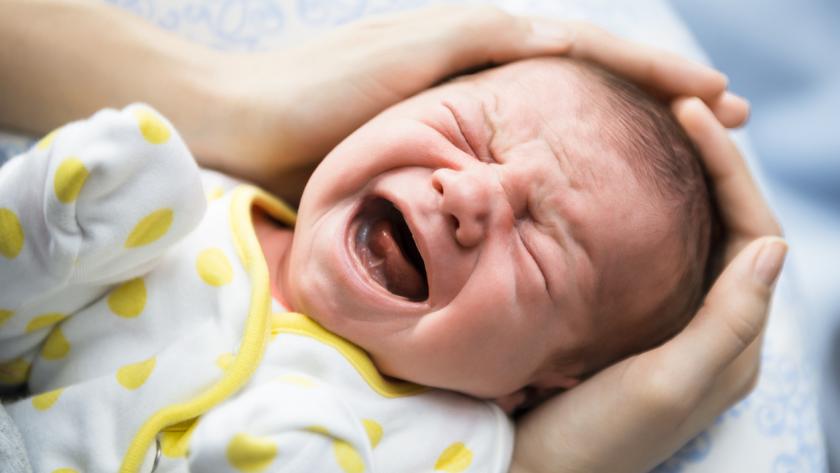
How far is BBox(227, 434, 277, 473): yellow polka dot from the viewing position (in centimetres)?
92

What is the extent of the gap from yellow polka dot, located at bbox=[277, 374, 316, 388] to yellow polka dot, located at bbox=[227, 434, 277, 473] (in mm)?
130

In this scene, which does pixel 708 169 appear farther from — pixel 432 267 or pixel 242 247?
Result: pixel 242 247

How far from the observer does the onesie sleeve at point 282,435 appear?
925 mm

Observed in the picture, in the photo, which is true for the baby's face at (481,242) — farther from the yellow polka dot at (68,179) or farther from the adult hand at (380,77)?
the yellow polka dot at (68,179)

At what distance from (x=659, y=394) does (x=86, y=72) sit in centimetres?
107

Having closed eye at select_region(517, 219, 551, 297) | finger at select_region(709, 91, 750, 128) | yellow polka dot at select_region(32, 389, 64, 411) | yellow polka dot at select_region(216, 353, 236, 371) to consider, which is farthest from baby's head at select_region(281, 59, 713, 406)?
yellow polka dot at select_region(32, 389, 64, 411)

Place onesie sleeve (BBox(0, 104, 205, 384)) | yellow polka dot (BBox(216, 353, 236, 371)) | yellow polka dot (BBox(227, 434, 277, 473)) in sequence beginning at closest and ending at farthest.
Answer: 1. yellow polka dot (BBox(227, 434, 277, 473))
2. onesie sleeve (BBox(0, 104, 205, 384))
3. yellow polka dot (BBox(216, 353, 236, 371))

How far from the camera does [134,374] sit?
1.11m

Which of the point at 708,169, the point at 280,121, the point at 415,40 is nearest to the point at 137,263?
the point at 280,121

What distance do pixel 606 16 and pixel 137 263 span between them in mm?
1200

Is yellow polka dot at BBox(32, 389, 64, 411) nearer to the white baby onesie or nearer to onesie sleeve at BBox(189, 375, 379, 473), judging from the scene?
the white baby onesie

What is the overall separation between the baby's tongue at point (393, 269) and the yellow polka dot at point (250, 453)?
323 mm

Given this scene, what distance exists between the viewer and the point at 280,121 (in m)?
1.40

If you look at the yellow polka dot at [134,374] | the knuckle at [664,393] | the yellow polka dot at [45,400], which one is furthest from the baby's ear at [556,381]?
the yellow polka dot at [45,400]
